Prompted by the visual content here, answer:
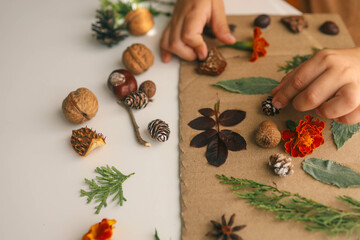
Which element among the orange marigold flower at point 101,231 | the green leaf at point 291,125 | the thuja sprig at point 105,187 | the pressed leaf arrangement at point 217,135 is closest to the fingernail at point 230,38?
the pressed leaf arrangement at point 217,135

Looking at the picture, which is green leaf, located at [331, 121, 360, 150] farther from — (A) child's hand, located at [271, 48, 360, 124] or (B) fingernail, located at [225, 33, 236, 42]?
(B) fingernail, located at [225, 33, 236, 42]

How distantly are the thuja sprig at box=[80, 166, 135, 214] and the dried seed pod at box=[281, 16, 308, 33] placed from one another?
0.79 meters

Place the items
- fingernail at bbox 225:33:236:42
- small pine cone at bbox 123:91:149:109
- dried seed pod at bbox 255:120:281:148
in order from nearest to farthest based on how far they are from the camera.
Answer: dried seed pod at bbox 255:120:281:148 < small pine cone at bbox 123:91:149:109 < fingernail at bbox 225:33:236:42

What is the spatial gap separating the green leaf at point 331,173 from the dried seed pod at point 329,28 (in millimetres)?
536

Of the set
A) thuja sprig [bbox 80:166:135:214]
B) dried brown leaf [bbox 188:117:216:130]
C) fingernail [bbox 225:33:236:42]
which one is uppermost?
fingernail [bbox 225:33:236:42]

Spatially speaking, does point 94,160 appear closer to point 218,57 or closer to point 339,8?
point 218,57

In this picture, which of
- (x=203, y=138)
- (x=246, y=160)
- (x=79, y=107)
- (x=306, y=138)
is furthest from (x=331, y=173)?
(x=79, y=107)

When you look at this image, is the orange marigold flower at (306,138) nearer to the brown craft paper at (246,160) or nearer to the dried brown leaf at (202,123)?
the brown craft paper at (246,160)

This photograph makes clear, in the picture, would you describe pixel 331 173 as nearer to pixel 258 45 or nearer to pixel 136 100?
pixel 258 45

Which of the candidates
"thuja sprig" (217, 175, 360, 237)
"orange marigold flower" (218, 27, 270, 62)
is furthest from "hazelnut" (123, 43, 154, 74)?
"thuja sprig" (217, 175, 360, 237)

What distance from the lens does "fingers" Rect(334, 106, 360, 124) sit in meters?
0.79

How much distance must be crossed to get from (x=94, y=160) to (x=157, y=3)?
2.39ft

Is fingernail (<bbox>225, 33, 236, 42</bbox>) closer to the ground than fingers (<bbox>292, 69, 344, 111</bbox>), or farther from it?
farther from it

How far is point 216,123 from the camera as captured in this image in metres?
0.90
